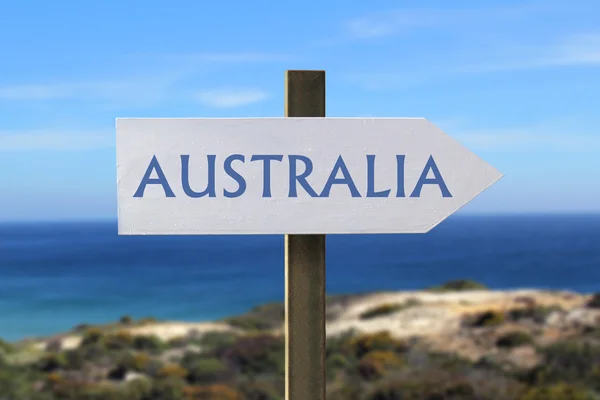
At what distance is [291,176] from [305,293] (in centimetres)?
54

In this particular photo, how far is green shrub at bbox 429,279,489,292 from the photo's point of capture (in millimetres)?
12984

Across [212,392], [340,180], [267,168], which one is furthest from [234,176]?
[212,392]

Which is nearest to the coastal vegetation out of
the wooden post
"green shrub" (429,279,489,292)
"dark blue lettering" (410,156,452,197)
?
"green shrub" (429,279,489,292)

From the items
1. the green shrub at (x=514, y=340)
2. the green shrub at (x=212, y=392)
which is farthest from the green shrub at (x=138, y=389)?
the green shrub at (x=514, y=340)

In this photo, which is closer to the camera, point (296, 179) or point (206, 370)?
point (296, 179)

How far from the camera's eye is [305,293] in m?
2.67

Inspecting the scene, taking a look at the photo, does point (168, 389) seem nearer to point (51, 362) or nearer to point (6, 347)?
point (51, 362)

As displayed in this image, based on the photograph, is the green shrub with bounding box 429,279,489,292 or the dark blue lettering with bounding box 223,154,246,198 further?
the green shrub with bounding box 429,279,489,292

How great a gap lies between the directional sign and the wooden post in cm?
17

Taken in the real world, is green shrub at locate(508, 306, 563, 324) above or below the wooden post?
below

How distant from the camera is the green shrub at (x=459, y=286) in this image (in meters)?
13.0

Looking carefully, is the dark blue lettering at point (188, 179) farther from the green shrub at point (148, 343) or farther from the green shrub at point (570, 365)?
the green shrub at point (148, 343)

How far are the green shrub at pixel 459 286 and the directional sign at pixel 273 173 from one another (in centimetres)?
1068

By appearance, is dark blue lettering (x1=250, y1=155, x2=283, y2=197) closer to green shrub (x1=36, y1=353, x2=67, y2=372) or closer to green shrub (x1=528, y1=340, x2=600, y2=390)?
green shrub (x1=528, y1=340, x2=600, y2=390)
